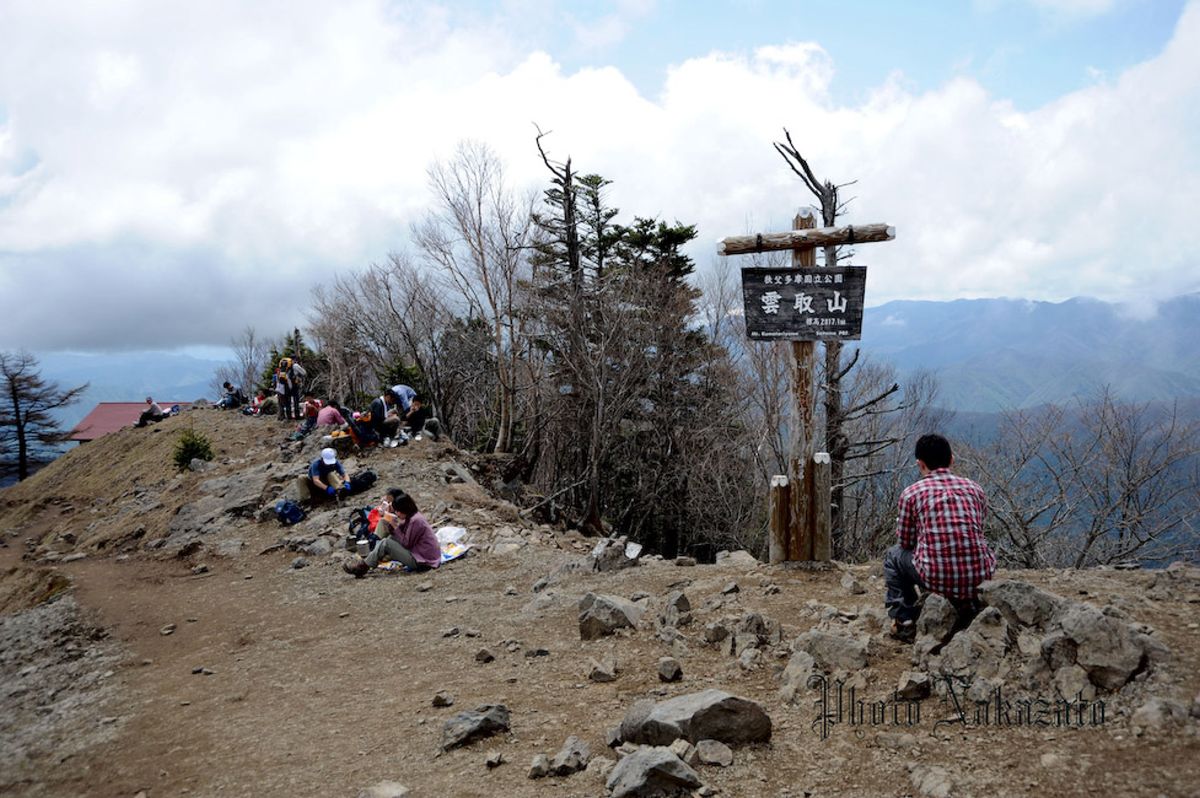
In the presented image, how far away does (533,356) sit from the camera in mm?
24844

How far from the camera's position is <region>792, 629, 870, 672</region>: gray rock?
170 inches

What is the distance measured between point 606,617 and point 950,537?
9.34 feet

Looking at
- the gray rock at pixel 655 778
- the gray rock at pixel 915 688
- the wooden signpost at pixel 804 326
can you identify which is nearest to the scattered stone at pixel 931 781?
the gray rock at pixel 915 688

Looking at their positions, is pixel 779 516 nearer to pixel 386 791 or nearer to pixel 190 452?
pixel 386 791

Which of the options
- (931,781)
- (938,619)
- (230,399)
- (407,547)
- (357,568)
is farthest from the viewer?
(230,399)

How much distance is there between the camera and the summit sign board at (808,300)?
687 cm

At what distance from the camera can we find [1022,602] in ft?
13.4

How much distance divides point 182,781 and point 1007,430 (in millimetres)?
20750

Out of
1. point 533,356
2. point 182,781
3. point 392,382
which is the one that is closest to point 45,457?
point 392,382

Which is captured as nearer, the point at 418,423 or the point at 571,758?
the point at 571,758

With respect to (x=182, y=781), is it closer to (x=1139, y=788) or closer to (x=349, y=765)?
(x=349, y=765)

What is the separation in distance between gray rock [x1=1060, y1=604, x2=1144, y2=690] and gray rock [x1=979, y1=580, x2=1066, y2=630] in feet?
1.23

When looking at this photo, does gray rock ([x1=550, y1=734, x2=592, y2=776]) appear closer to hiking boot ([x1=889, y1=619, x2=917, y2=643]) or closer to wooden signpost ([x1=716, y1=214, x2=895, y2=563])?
hiking boot ([x1=889, y1=619, x2=917, y2=643])

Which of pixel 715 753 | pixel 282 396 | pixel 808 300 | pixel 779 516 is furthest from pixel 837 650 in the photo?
pixel 282 396
